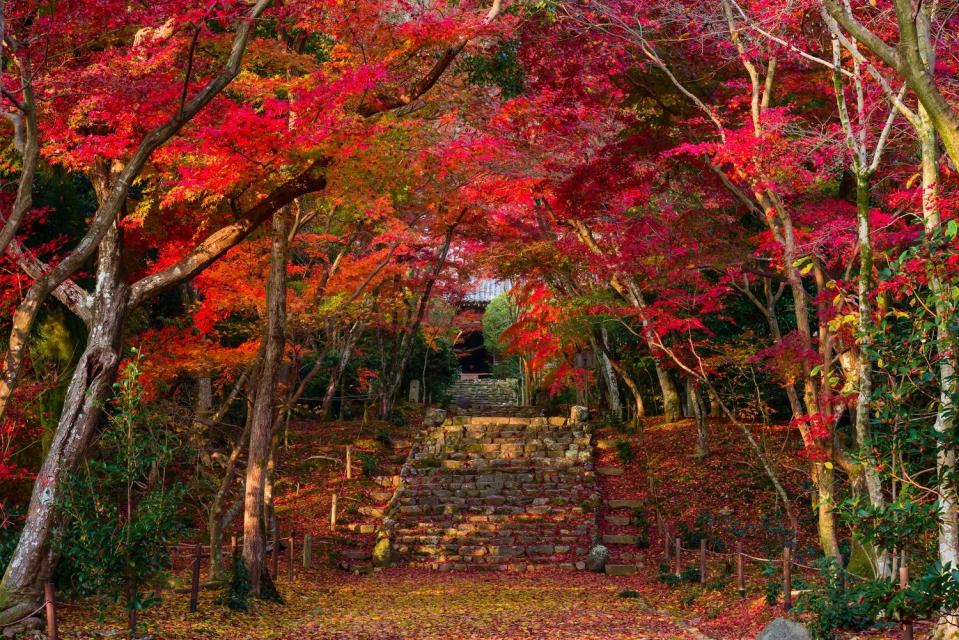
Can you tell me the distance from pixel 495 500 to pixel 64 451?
13251 millimetres

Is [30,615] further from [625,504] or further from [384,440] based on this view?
[384,440]

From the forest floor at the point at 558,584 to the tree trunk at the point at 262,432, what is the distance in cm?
65

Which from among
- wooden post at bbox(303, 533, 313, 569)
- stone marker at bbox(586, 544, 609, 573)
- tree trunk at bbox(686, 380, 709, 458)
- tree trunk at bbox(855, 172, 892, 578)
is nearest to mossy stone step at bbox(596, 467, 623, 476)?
tree trunk at bbox(686, 380, 709, 458)

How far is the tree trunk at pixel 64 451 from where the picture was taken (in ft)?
28.5

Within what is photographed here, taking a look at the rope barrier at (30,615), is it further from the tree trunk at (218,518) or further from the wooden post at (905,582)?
the wooden post at (905,582)

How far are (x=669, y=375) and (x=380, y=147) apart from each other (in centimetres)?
1679

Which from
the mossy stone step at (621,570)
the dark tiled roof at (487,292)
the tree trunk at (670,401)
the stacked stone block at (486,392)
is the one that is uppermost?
the dark tiled roof at (487,292)

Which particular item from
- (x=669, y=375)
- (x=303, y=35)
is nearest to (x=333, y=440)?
(x=669, y=375)

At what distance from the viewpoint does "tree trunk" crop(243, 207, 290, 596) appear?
12.3m

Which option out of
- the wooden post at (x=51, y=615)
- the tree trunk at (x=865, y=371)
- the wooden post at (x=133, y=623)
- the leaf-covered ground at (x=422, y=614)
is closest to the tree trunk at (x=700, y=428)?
the leaf-covered ground at (x=422, y=614)

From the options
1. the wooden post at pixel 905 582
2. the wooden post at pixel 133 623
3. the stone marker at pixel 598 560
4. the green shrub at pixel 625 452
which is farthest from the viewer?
the green shrub at pixel 625 452

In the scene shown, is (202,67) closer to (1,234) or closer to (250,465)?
(250,465)

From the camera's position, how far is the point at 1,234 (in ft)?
23.0

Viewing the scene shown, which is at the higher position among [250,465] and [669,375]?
[669,375]
